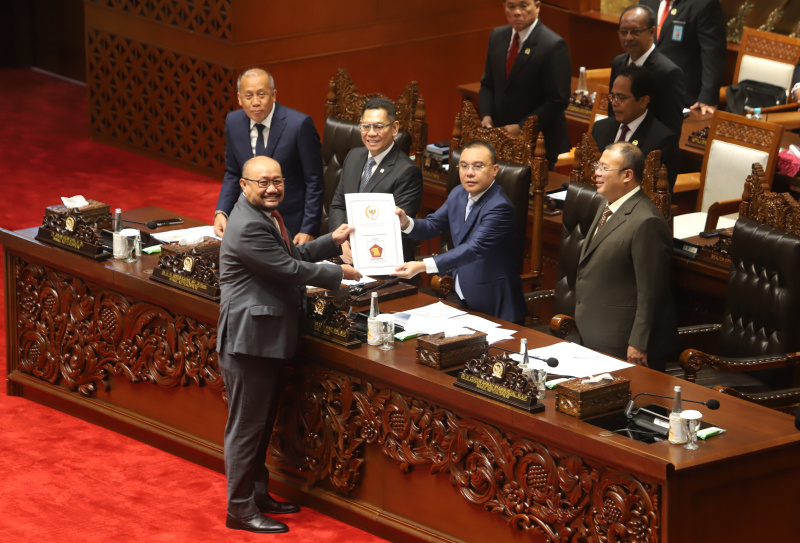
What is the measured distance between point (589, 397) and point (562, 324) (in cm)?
133

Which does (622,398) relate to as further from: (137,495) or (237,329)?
(137,495)

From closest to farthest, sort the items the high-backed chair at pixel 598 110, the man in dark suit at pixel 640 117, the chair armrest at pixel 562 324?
the chair armrest at pixel 562 324
the man in dark suit at pixel 640 117
the high-backed chair at pixel 598 110

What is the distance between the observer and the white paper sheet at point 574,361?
4340mm

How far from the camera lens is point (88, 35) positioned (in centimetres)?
987

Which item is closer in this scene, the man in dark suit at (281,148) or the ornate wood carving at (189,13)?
the man in dark suit at (281,148)

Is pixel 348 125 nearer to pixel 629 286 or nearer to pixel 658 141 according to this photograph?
pixel 658 141

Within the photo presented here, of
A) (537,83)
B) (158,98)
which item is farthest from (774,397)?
(158,98)

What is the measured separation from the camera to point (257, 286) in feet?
14.9

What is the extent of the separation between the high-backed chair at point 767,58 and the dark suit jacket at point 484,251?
4.18 meters

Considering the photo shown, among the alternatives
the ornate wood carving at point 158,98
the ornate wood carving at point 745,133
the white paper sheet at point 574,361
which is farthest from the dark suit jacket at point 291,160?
the ornate wood carving at point 158,98

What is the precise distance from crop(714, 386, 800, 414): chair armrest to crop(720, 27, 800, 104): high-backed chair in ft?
14.3

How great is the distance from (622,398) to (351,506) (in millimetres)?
1219

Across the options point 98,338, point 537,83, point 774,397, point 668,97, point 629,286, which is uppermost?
point 668,97

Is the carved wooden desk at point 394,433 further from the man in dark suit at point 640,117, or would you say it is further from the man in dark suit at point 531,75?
the man in dark suit at point 531,75
